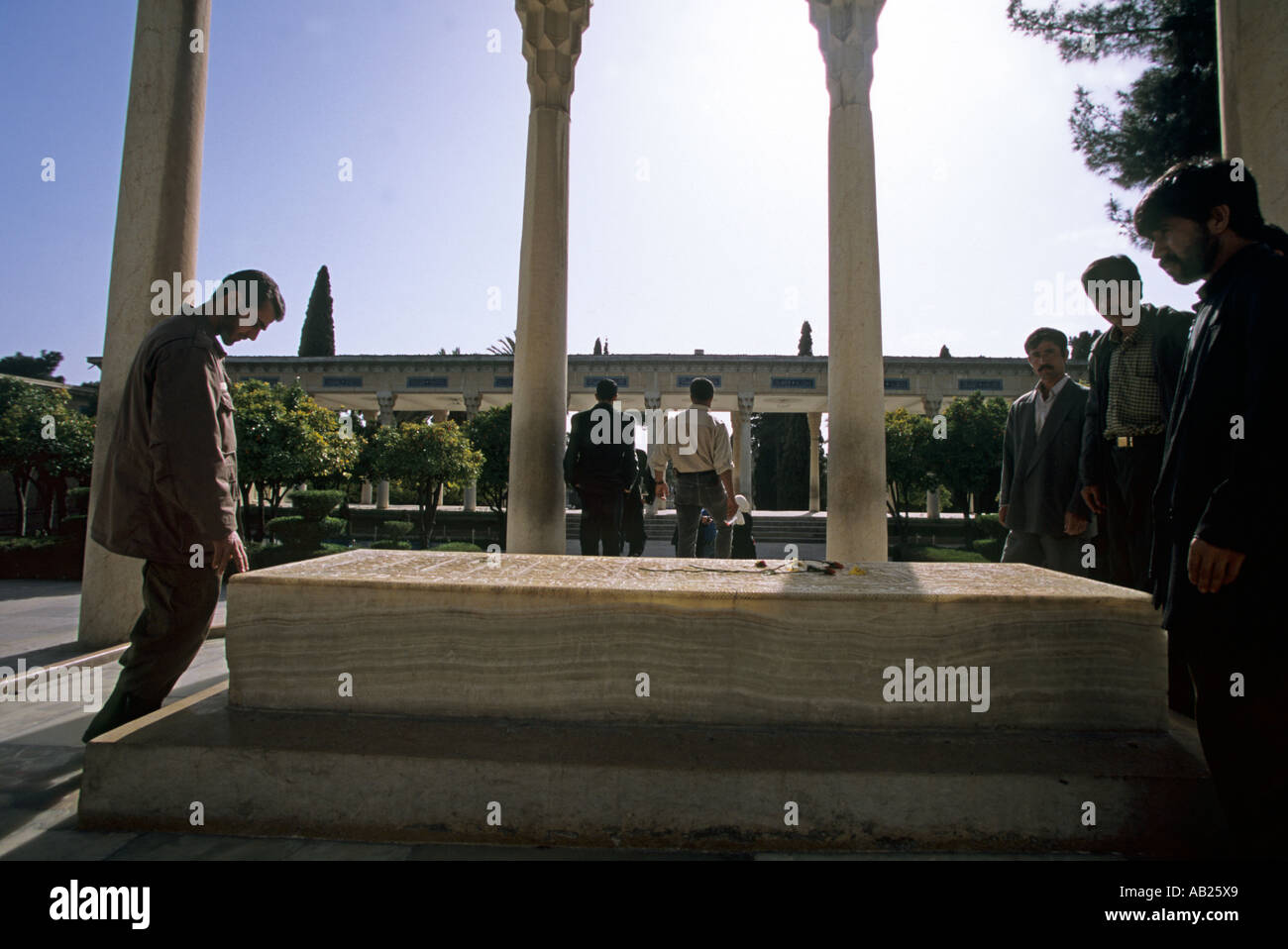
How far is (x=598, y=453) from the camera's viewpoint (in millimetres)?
6242

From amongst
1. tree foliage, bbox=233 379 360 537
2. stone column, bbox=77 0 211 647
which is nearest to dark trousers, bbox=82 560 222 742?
stone column, bbox=77 0 211 647

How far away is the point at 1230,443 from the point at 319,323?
44.4m

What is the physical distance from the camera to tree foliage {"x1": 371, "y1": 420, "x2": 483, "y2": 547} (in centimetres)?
2008

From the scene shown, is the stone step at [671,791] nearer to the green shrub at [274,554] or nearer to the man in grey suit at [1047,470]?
the man in grey suit at [1047,470]

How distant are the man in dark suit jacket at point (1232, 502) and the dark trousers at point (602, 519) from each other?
15.0 feet

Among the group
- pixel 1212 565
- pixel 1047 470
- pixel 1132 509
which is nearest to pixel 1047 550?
pixel 1047 470

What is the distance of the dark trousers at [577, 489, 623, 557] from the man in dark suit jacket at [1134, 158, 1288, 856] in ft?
15.0

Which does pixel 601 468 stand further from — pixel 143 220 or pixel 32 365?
pixel 32 365

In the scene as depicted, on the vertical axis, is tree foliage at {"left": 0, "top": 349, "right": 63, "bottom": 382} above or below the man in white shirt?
above

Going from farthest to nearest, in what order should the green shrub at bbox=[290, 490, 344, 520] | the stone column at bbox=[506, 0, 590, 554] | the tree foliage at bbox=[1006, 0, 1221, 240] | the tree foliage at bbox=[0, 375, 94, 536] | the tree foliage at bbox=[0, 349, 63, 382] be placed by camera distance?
the tree foliage at bbox=[0, 349, 63, 382], the tree foliage at bbox=[0, 375, 94, 536], the green shrub at bbox=[290, 490, 344, 520], the tree foliage at bbox=[1006, 0, 1221, 240], the stone column at bbox=[506, 0, 590, 554]

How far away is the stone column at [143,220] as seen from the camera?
16.9ft

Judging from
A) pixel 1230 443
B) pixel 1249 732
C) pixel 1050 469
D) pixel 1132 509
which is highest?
pixel 1050 469

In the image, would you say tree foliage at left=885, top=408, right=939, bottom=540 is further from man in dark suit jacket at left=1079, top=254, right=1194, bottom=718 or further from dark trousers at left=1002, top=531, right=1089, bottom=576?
man in dark suit jacket at left=1079, top=254, right=1194, bottom=718

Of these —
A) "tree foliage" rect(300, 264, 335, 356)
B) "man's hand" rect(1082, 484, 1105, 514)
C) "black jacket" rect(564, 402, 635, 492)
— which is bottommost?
"man's hand" rect(1082, 484, 1105, 514)
